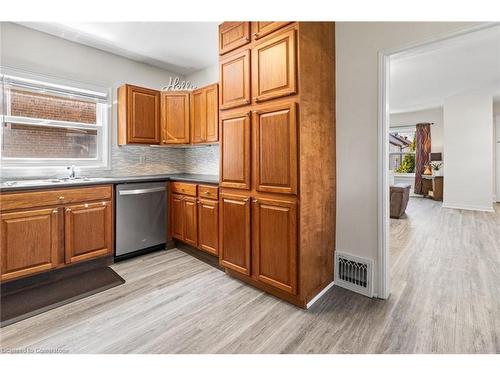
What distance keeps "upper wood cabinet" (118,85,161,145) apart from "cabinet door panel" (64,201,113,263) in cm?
108

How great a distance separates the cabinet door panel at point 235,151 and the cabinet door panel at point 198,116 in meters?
1.02

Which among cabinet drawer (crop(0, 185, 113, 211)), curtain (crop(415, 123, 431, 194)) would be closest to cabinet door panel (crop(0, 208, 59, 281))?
cabinet drawer (crop(0, 185, 113, 211))

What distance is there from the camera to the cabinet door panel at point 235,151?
2375 millimetres

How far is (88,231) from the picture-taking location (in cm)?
276

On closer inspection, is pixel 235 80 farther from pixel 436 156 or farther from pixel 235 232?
pixel 436 156

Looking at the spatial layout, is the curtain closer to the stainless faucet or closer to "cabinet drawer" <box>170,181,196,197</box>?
"cabinet drawer" <box>170,181,196,197</box>

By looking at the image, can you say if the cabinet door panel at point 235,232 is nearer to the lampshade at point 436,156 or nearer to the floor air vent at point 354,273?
the floor air vent at point 354,273

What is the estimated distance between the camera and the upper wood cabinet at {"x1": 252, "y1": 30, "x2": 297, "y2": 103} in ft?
6.53

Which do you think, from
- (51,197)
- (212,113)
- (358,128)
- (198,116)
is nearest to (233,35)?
(212,113)

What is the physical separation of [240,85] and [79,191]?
1962 mm

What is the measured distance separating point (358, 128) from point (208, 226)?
1871 mm
